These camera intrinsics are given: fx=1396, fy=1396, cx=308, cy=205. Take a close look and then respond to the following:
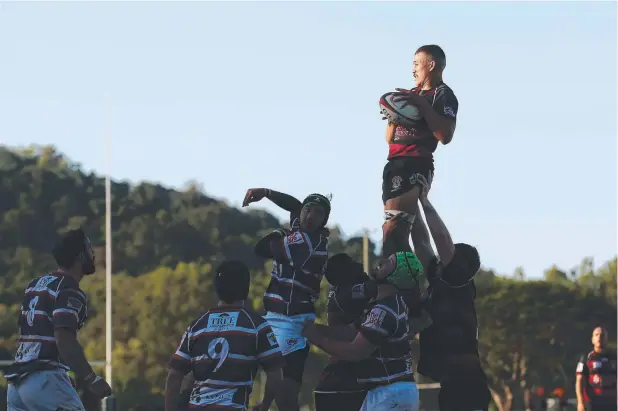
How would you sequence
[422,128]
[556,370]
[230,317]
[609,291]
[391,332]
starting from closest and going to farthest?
[230,317] < [391,332] < [422,128] < [556,370] < [609,291]

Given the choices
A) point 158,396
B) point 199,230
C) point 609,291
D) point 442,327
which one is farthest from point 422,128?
point 199,230

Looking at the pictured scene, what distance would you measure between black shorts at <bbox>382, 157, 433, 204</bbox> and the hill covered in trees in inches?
1989

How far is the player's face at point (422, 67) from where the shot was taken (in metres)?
13.7

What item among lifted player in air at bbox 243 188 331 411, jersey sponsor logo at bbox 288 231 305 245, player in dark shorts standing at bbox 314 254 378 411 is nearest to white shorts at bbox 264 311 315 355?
lifted player in air at bbox 243 188 331 411

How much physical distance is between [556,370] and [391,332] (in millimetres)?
79262

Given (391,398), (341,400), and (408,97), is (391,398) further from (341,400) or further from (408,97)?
(408,97)

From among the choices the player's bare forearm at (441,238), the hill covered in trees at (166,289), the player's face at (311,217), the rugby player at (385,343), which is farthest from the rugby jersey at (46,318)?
the hill covered in trees at (166,289)

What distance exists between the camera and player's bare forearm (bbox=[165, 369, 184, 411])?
10.5 m

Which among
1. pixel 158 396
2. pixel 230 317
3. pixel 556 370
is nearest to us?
pixel 230 317

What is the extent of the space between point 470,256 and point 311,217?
1467mm

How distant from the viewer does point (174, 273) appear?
90.3m

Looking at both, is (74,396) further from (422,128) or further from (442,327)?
(422,128)

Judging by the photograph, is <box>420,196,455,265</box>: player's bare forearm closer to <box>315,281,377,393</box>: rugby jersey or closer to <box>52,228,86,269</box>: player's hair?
<box>315,281,377,393</box>: rugby jersey

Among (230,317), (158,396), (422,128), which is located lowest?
(158,396)
